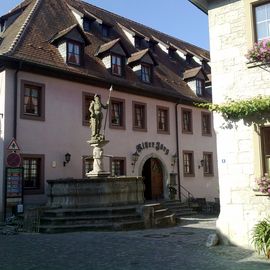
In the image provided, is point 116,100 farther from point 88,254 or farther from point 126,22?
point 88,254

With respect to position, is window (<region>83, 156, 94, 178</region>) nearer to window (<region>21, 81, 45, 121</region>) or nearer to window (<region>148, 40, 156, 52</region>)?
window (<region>21, 81, 45, 121</region>)

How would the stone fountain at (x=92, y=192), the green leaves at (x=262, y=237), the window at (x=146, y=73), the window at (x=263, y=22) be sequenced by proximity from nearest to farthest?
the green leaves at (x=262, y=237) → the window at (x=263, y=22) → the stone fountain at (x=92, y=192) → the window at (x=146, y=73)

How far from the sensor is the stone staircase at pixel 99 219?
14.2 m

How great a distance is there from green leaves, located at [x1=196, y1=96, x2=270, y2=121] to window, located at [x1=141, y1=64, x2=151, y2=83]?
1405cm

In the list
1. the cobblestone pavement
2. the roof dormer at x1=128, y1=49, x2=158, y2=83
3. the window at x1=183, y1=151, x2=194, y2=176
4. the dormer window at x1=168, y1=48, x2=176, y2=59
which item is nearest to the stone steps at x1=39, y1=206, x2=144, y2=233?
the cobblestone pavement

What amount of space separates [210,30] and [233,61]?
3.83 feet

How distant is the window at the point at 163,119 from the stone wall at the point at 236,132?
1431 centimetres

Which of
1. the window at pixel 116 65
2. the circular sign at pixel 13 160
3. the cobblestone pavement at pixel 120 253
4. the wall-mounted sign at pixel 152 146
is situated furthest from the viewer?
the wall-mounted sign at pixel 152 146

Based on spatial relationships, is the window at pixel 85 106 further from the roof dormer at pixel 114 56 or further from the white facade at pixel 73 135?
the roof dormer at pixel 114 56

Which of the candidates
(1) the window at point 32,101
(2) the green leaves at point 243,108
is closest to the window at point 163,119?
(1) the window at point 32,101

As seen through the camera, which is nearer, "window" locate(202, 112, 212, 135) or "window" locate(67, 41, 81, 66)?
"window" locate(67, 41, 81, 66)

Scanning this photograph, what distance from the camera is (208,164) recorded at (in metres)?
29.0

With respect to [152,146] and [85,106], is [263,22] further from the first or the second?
[152,146]

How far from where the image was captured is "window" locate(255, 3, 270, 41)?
10336 mm
